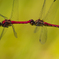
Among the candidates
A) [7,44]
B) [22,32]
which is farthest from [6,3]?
[7,44]

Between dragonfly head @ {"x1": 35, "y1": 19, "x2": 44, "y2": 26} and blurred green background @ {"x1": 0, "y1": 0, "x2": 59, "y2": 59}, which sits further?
blurred green background @ {"x1": 0, "y1": 0, "x2": 59, "y2": 59}

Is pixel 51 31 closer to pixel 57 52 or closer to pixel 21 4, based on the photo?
pixel 57 52

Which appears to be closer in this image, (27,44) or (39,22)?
(39,22)

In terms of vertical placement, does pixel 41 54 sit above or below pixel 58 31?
below

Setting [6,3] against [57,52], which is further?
[6,3]

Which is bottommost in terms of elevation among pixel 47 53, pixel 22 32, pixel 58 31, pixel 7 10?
pixel 47 53

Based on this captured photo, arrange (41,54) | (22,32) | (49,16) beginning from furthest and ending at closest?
(22,32), (41,54), (49,16)

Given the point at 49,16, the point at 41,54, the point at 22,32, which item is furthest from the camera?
the point at 22,32

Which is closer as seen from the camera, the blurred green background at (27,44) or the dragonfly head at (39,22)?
the dragonfly head at (39,22)

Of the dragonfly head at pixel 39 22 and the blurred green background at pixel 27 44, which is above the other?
the dragonfly head at pixel 39 22

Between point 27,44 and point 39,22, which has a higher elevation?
point 39,22

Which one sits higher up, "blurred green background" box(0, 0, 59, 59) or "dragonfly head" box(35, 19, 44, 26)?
"dragonfly head" box(35, 19, 44, 26)
